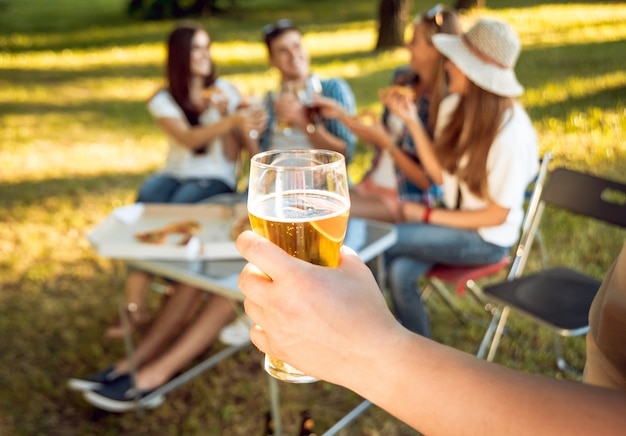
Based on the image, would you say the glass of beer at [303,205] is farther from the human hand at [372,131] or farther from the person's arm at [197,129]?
the person's arm at [197,129]

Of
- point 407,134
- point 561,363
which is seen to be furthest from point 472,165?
point 561,363

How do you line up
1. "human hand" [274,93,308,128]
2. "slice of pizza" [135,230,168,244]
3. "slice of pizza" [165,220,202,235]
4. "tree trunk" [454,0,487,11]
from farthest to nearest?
"tree trunk" [454,0,487,11]
"human hand" [274,93,308,128]
"slice of pizza" [165,220,202,235]
"slice of pizza" [135,230,168,244]

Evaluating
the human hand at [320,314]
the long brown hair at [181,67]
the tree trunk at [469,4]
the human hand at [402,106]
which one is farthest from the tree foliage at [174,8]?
the human hand at [320,314]

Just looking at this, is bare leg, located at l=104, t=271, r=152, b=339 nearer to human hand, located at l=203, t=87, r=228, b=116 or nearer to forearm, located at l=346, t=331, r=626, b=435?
human hand, located at l=203, t=87, r=228, b=116

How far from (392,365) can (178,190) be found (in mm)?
3223

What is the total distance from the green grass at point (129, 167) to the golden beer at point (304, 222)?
2115 mm

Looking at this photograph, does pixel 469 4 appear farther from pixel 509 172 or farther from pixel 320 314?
pixel 320 314

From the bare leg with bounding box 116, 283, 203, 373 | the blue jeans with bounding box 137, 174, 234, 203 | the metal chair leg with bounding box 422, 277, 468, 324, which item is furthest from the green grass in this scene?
the blue jeans with bounding box 137, 174, 234, 203

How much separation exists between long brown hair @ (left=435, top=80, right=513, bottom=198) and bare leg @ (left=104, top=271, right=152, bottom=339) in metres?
1.77

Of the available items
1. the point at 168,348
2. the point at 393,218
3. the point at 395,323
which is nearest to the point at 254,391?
the point at 168,348

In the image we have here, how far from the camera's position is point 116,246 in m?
2.38

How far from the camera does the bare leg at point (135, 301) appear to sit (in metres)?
3.53

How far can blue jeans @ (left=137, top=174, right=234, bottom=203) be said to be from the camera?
3.69 meters

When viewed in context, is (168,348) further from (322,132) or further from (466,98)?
(466,98)
